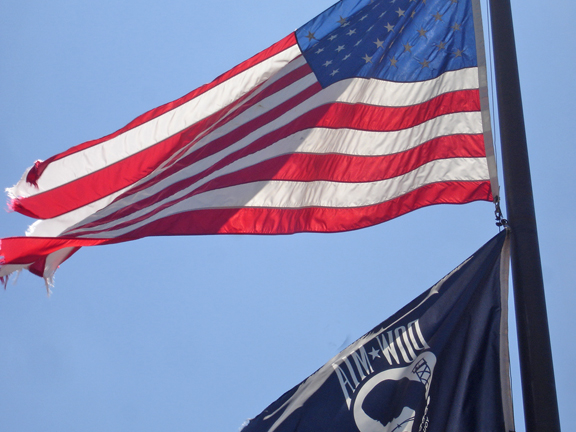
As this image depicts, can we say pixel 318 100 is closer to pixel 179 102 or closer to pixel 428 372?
pixel 179 102

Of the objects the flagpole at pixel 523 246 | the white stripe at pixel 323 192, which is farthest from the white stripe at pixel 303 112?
the flagpole at pixel 523 246

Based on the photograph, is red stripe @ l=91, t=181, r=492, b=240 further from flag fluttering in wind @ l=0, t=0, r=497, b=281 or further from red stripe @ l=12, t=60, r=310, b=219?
red stripe @ l=12, t=60, r=310, b=219

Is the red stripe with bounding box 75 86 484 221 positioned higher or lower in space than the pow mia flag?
higher

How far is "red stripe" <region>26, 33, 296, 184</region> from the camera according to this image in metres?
7.89

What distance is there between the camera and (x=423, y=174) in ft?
23.4

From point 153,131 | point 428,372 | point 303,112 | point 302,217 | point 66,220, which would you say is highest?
point 153,131

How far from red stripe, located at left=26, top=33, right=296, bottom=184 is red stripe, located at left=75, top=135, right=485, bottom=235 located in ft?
3.53

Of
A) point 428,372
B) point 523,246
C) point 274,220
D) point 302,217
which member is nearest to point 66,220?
point 274,220

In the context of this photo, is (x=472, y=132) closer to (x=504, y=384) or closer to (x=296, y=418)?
(x=504, y=384)

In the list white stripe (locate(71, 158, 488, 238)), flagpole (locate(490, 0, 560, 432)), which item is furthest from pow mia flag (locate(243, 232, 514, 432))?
white stripe (locate(71, 158, 488, 238))

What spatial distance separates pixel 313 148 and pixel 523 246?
123 inches

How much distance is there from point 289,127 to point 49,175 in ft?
9.44

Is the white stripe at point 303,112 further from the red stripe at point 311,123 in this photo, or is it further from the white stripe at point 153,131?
the white stripe at point 153,131

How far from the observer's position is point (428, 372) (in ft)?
17.4
